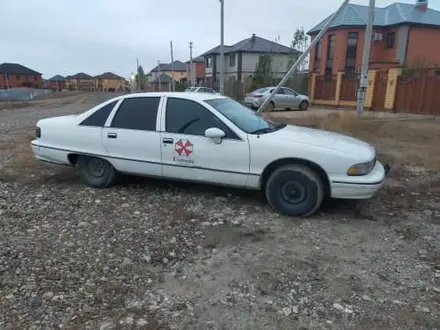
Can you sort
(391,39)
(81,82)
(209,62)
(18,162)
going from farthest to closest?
(81,82)
(209,62)
(391,39)
(18,162)

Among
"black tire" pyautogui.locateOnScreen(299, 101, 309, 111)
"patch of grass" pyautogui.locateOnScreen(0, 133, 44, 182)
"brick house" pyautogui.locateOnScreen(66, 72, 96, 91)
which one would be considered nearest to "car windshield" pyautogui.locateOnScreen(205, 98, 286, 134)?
"patch of grass" pyautogui.locateOnScreen(0, 133, 44, 182)

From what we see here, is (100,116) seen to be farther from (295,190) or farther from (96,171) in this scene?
(295,190)

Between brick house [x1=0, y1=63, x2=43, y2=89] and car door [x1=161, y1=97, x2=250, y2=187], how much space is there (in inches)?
3424

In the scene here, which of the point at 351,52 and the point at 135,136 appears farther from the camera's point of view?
the point at 351,52

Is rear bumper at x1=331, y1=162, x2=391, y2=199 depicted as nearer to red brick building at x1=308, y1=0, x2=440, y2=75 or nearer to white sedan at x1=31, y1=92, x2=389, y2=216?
white sedan at x1=31, y1=92, x2=389, y2=216

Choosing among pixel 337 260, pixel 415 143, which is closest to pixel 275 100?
pixel 415 143

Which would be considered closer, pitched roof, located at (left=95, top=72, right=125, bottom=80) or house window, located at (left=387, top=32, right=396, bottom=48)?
house window, located at (left=387, top=32, right=396, bottom=48)

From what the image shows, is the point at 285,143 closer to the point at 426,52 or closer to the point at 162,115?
the point at 162,115

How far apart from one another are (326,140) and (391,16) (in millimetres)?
30906

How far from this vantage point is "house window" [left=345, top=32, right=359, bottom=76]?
2955 cm

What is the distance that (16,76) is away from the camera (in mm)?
83625

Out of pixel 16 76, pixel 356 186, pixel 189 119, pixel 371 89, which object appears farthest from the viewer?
pixel 16 76

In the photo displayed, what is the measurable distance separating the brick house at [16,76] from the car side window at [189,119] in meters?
86.9

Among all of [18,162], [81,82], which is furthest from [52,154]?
[81,82]
